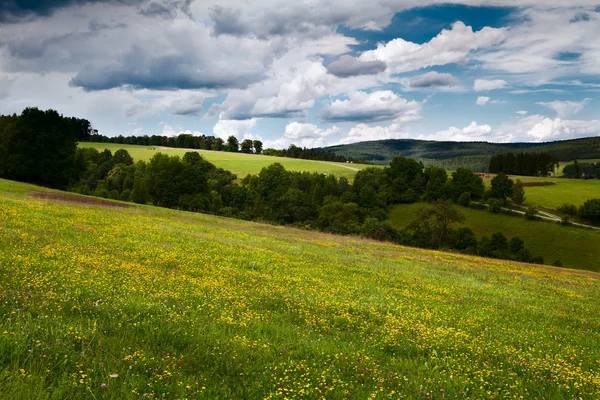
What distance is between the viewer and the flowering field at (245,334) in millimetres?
6156

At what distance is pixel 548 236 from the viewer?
368 feet

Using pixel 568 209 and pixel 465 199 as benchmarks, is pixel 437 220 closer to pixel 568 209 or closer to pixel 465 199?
pixel 465 199

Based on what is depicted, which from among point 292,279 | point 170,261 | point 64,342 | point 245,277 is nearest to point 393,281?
point 292,279

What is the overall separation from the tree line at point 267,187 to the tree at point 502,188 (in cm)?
34

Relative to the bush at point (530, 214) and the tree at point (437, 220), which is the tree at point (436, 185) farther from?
the tree at point (437, 220)

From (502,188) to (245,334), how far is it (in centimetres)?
15444

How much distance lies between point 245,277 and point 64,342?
29.5 feet

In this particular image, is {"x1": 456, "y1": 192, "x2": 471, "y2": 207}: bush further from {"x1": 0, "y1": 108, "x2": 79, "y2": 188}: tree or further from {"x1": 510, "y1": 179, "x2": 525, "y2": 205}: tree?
{"x1": 0, "y1": 108, "x2": 79, "y2": 188}: tree

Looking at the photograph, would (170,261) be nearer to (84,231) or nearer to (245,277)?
(245,277)

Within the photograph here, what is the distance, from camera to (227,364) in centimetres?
698

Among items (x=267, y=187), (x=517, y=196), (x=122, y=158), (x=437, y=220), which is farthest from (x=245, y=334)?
(x=122, y=158)

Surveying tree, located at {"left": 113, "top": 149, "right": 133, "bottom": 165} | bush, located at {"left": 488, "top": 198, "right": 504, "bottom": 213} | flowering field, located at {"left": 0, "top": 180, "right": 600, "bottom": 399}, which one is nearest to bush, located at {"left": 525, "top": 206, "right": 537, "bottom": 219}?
bush, located at {"left": 488, "top": 198, "right": 504, "bottom": 213}

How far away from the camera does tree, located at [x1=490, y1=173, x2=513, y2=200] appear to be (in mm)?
141500

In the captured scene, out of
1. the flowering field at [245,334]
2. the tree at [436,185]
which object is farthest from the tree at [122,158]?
the flowering field at [245,334]
